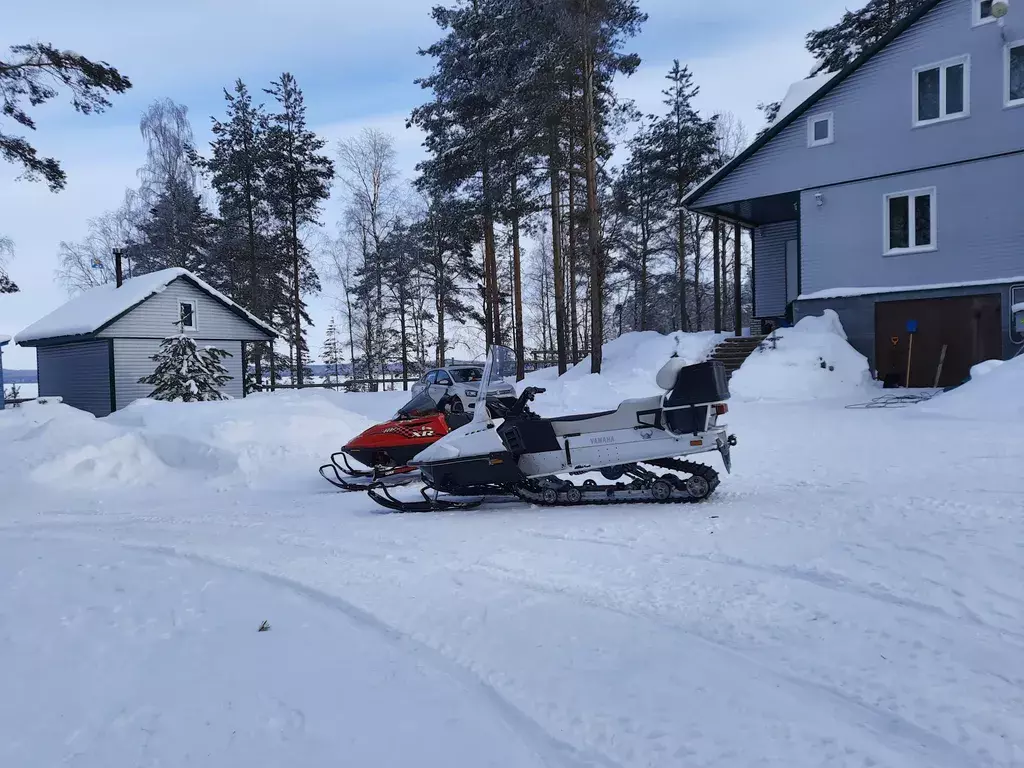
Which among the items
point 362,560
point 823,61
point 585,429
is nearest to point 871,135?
point 823,61

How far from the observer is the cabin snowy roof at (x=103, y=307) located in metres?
22.0

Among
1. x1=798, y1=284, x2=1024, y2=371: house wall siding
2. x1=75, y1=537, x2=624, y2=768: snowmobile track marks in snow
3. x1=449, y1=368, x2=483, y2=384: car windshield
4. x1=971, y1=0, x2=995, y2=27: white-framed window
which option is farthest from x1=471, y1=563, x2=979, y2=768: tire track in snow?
x1=971, y1=0, x2=995, y2=27: white-framed window

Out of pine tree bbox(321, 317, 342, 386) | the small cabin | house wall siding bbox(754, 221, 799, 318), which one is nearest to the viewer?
house wall siding bbox(754, 221, 799, 318)

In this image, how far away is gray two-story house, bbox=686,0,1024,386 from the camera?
45.9ft

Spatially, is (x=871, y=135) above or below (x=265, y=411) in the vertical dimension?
above

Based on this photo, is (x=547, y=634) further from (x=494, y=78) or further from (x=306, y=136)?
(x=306, y=136)

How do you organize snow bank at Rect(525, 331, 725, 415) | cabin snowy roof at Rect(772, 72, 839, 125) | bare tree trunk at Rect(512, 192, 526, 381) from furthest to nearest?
bare tree trunk at Rect(512, 192, 526, 381), cabin snowy roof at Rect(772, 72, 839, 125), snow bank at Rect(525, 331, 725, 415)

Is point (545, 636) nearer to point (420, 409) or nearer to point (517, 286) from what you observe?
point (420, 409)

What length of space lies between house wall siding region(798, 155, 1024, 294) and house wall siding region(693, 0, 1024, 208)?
0.36m

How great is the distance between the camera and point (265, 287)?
29.5 metres

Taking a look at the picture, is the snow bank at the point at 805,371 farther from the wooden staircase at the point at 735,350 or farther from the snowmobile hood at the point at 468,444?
the snowmobile hood at the point at 468,444

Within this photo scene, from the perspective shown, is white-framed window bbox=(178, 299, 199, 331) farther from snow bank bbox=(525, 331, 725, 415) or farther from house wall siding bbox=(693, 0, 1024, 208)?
house wall siding bbox=(693, 0, 1024, 208)

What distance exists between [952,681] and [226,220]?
31406 mm

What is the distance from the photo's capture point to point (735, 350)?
17578mm
